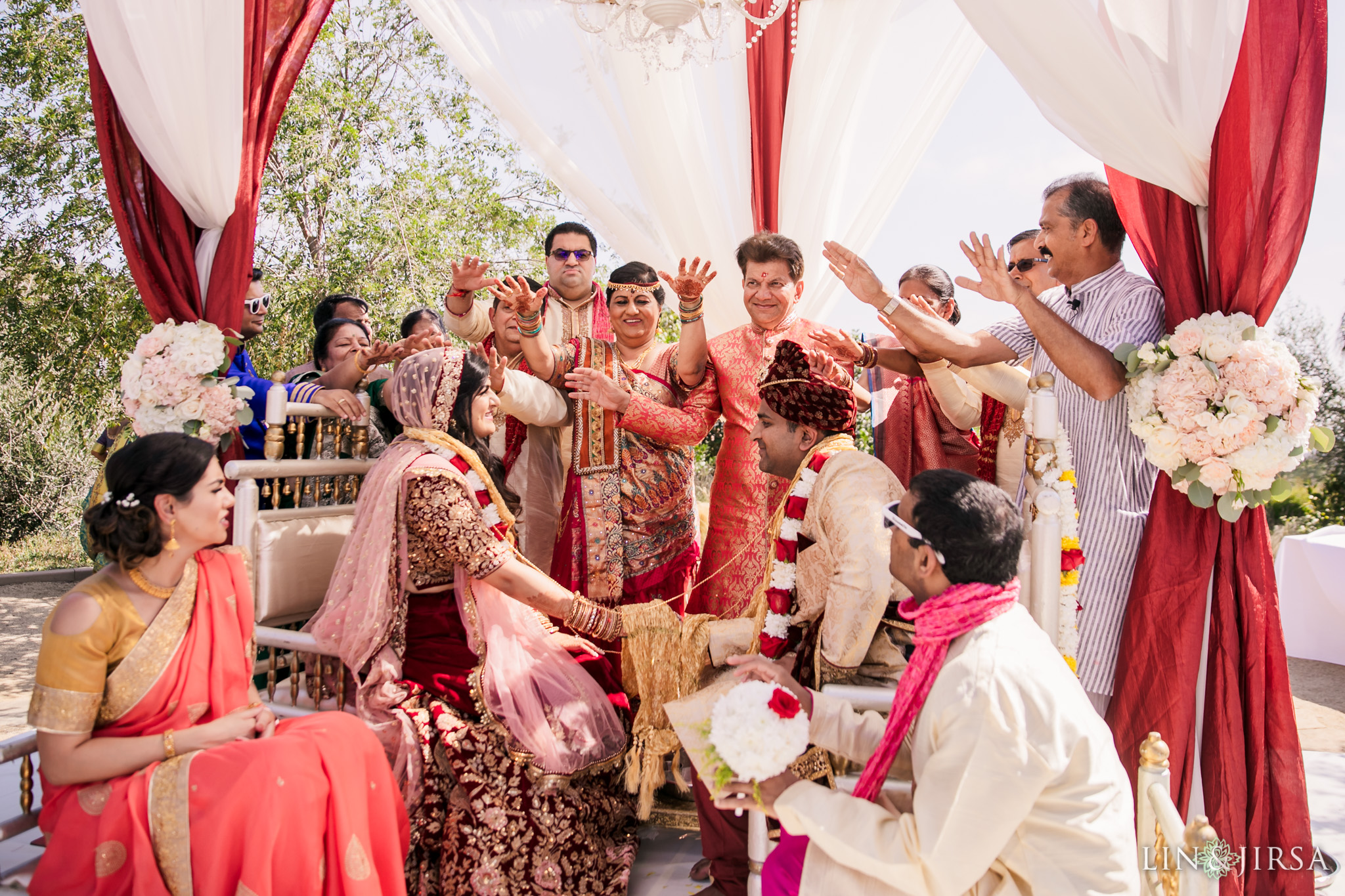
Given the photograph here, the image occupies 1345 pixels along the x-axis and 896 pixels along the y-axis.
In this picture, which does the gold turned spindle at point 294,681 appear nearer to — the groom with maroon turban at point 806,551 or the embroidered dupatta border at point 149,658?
the embroidered dupatta border at point 149,658

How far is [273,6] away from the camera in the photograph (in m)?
3.66

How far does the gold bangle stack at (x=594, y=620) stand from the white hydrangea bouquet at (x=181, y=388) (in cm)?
149

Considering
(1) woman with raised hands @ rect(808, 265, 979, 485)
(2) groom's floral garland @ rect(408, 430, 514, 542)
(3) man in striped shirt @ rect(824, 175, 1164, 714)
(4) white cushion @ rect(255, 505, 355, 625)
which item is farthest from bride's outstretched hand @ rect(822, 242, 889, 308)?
(4) white cushion @ rect(255, 505, 355, 625)

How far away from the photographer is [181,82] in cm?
337

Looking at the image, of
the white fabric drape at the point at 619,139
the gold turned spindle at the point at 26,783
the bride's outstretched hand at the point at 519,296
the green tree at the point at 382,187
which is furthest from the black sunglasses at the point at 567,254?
the green tree at the point at 382,187

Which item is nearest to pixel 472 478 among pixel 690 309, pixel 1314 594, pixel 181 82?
pixel 690 309

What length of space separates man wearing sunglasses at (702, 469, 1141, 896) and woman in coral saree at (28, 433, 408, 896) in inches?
40.9

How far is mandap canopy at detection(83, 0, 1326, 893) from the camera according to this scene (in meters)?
2.46

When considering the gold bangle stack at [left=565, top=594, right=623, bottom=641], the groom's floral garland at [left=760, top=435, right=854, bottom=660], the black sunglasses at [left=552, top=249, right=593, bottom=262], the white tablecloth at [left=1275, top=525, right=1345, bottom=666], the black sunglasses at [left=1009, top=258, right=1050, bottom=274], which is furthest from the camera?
the white tablecloth at [left=1275, top=525, right=1345, bottom=666]

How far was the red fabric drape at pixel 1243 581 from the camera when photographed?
7.95ft

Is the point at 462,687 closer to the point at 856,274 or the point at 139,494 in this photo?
the point at 139,494

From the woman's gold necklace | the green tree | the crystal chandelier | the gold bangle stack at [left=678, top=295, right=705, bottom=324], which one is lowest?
the woman's gold necklace

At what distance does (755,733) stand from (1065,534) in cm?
116

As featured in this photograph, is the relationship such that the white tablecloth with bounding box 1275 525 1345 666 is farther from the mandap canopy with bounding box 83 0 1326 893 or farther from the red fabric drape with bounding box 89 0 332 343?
the red fabric drape with bounding box 89 0 332 343
